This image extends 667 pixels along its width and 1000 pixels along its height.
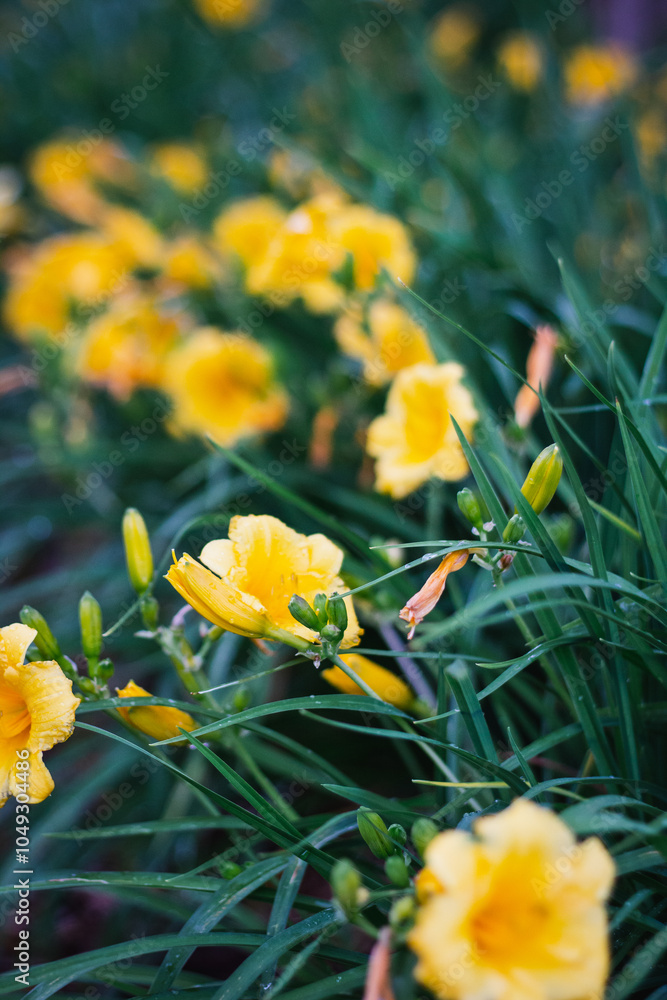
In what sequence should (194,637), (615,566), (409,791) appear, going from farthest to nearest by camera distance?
(194,637)
(409,791)
(615,566)

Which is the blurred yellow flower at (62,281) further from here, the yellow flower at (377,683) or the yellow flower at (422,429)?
the yellow flower at (377,683)

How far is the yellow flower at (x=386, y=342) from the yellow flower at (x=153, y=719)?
2.45 feet

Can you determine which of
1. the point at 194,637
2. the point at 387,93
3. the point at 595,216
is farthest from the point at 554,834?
the point at 387,93

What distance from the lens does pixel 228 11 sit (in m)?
2.51

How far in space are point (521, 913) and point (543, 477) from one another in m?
0.38

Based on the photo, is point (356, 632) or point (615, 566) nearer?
point (356, 632)

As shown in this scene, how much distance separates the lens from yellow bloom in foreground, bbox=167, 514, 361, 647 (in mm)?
640

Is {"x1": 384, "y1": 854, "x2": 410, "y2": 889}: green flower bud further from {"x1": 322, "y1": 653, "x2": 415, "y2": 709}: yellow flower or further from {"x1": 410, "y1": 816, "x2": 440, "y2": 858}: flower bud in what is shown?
{"x1": 322, "y1": 653, "x2": 415, "y2": 709}: yellow flower

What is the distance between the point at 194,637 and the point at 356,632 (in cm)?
63

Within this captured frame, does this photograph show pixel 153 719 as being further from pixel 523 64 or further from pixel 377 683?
pixel 523 64

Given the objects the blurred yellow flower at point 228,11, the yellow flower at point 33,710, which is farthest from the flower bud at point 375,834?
the blurred yellow flower at point 228,11

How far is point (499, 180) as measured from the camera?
5.28ft

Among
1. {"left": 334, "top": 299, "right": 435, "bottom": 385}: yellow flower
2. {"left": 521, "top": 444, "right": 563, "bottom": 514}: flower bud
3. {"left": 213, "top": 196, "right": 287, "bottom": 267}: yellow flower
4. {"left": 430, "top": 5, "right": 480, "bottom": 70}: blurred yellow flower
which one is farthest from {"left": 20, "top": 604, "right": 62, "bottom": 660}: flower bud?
{"left": 430, "top": 5, "right": 480, "bottom": 70}: blurred yellow flower

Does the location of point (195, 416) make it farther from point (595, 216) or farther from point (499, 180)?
point (595, 216)
